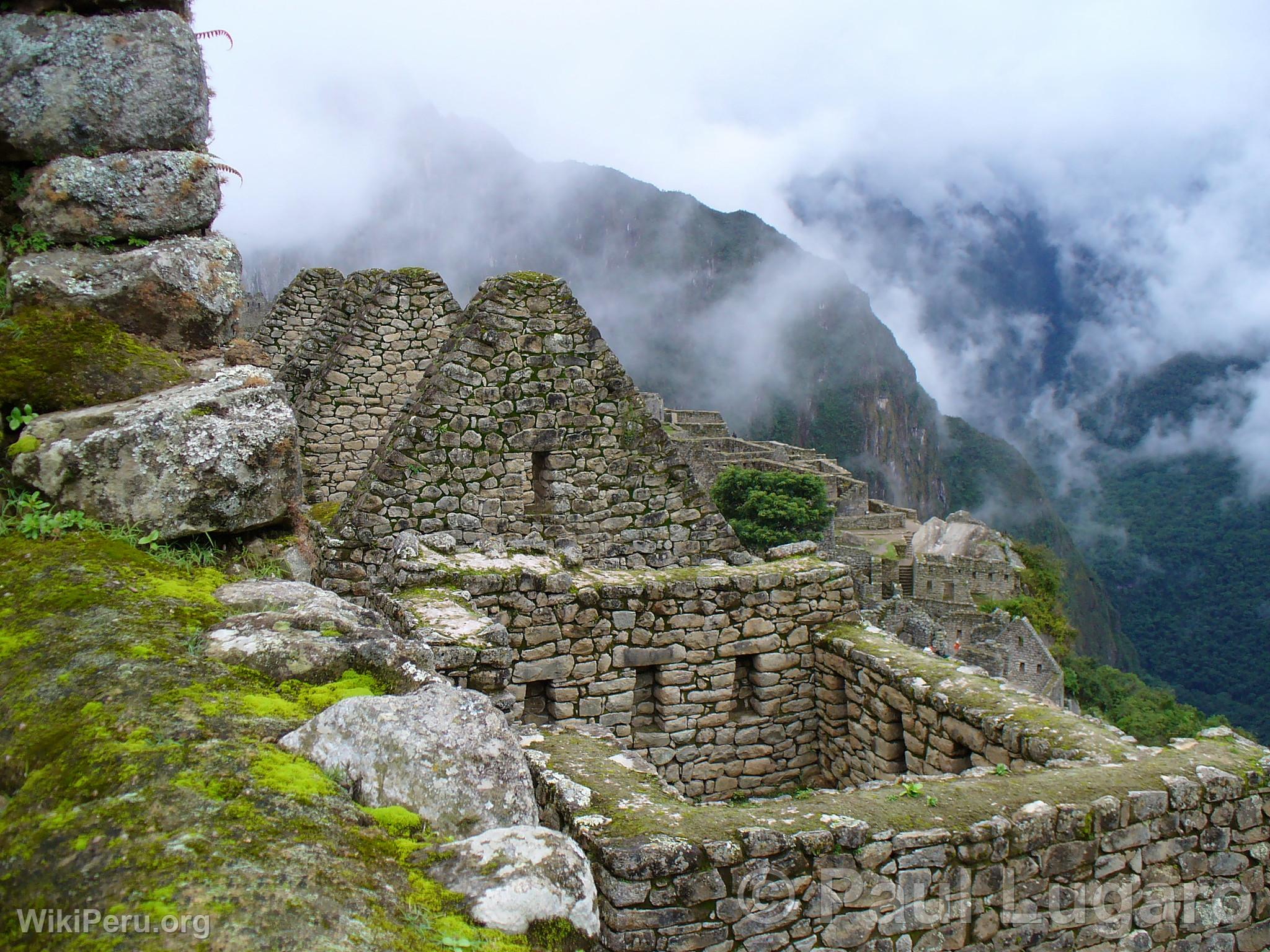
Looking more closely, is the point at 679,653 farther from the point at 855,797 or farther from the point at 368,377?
the point at 368,377

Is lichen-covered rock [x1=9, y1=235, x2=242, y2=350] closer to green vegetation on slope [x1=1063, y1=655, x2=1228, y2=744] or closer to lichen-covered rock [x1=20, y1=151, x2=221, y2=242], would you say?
lichen-covered rock [x1=20, y1=151, x2=221, y2=242]

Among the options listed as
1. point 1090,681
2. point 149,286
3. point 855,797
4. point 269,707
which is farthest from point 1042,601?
point 269,707

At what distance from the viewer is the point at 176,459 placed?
3.95 metres

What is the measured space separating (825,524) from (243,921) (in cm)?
3963

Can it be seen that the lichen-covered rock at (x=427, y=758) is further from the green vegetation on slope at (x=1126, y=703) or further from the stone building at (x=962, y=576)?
the green vegetation on slope at (x=1126, y=703)

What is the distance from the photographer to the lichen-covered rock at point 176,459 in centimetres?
378

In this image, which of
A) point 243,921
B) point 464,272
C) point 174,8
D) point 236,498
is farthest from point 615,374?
point 464,272

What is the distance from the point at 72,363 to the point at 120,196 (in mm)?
1365

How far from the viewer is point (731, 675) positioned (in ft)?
19.0

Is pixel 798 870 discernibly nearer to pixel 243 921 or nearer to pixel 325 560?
pixel 243 921

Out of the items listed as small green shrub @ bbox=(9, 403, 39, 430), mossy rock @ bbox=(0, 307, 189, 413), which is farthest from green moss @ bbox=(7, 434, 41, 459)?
mossy rock @ bbox=(0, 307, 189, 413)

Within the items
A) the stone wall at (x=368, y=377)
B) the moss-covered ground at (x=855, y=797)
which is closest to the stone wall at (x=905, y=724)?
the moss-covered ground at (x=855, y=797)

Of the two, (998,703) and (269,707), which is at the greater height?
(269,707)

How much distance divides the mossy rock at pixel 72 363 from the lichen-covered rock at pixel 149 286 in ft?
0.44
